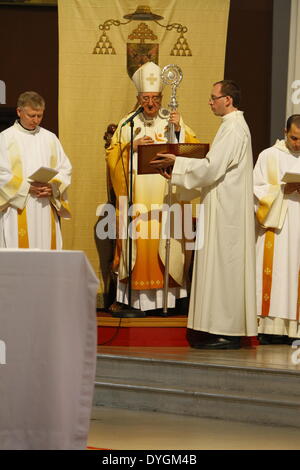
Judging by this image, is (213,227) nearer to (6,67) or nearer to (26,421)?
(26,421)

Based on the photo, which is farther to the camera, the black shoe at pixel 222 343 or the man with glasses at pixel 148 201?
the man with glasses at pixel 148 201

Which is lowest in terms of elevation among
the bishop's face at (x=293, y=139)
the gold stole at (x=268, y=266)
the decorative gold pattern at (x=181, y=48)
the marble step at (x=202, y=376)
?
the marble step at (x=202, y=376)

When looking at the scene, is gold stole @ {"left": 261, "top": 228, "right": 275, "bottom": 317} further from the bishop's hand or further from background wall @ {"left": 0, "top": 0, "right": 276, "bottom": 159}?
background wall @ {"left": 0, "top": 0, "right": 276, "bottom": 159}

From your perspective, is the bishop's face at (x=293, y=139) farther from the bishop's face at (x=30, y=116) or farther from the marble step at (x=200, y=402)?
the marble step at (x=200, y=402)

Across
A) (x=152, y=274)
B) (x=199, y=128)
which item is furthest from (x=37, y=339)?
(x=199, y=128)

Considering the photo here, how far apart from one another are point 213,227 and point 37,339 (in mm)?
3358

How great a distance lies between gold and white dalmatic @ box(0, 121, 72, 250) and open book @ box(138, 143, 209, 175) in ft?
2.94

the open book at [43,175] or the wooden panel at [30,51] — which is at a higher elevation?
the wooden panel at [30,51]

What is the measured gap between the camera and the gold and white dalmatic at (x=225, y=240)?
26.3ft

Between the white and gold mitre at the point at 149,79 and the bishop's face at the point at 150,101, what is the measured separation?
0.12ft

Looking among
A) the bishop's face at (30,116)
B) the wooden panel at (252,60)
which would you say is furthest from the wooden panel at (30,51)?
the bishop's face at (30,116)

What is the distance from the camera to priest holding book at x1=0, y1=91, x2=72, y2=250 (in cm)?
866

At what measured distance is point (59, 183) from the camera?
Result: 871 cm

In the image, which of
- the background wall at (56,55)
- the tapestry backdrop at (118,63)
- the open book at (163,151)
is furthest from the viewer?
the background wall at (56,55)
